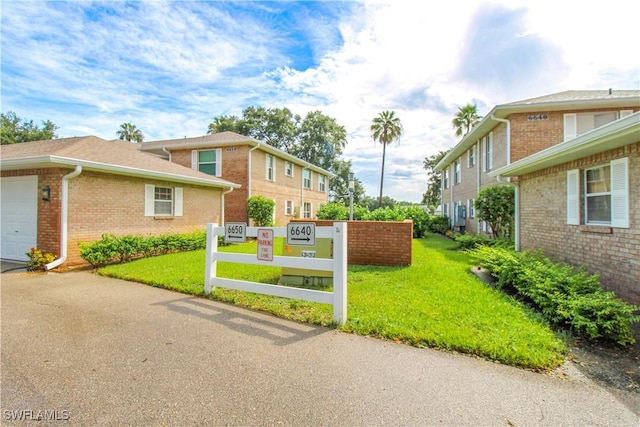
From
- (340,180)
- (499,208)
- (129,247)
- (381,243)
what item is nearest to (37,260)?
(129,247)

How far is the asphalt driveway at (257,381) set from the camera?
230 centimetres

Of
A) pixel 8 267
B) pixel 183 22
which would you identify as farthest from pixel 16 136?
pixel 183 22

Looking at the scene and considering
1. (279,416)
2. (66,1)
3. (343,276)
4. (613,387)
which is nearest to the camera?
(279,416)

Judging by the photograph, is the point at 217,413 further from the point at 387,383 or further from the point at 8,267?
the point at 8,267

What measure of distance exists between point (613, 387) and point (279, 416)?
299cm

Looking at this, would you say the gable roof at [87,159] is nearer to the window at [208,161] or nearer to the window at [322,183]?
the window at [208,161]

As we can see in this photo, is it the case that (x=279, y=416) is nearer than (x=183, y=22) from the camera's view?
Yes

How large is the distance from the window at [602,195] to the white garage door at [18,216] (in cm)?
1333

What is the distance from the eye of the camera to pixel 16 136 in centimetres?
3034

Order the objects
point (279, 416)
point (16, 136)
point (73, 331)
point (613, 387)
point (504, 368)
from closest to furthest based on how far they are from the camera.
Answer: point (279, 416) < point (613, 387) < point (504, 368) < point (73, 331) < point (16, 136)

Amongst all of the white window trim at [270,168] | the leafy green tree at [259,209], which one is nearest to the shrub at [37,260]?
the leafy green tree at [259,209]

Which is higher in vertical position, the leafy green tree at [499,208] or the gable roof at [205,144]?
the gable roof at [205,144]

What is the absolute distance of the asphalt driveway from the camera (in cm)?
230

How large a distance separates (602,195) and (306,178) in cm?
2024
